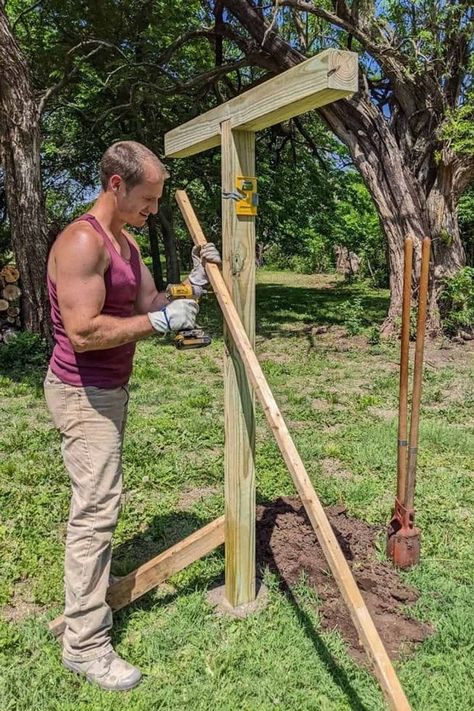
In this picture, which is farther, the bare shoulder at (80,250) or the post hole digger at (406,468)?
the post hole digger at (406,468)

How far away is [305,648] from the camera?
2463 millimetres

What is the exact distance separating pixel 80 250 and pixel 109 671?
1611mm

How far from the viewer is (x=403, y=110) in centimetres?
911

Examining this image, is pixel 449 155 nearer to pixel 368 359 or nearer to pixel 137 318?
pixel 368 359

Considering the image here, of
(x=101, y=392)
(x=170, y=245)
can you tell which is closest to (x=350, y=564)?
(x=101, y=392)

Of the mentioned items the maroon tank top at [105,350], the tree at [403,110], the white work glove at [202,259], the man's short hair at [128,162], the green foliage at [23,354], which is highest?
the tree at [403,110]

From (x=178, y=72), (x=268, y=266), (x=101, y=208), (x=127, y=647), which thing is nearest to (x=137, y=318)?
(x=101, y=208)

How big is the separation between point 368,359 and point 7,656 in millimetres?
6252

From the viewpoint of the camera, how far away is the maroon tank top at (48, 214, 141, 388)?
2.22m

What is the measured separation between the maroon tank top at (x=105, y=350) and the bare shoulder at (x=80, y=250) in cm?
6

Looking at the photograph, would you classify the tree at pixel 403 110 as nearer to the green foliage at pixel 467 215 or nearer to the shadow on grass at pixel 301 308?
the shadow on grass at pixel 301 308

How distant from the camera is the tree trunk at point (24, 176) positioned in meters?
7.11

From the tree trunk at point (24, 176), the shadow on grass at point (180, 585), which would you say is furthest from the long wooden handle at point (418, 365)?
the tree trunk at point (24, 176)

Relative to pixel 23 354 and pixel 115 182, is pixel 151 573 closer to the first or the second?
pixel 115 182
